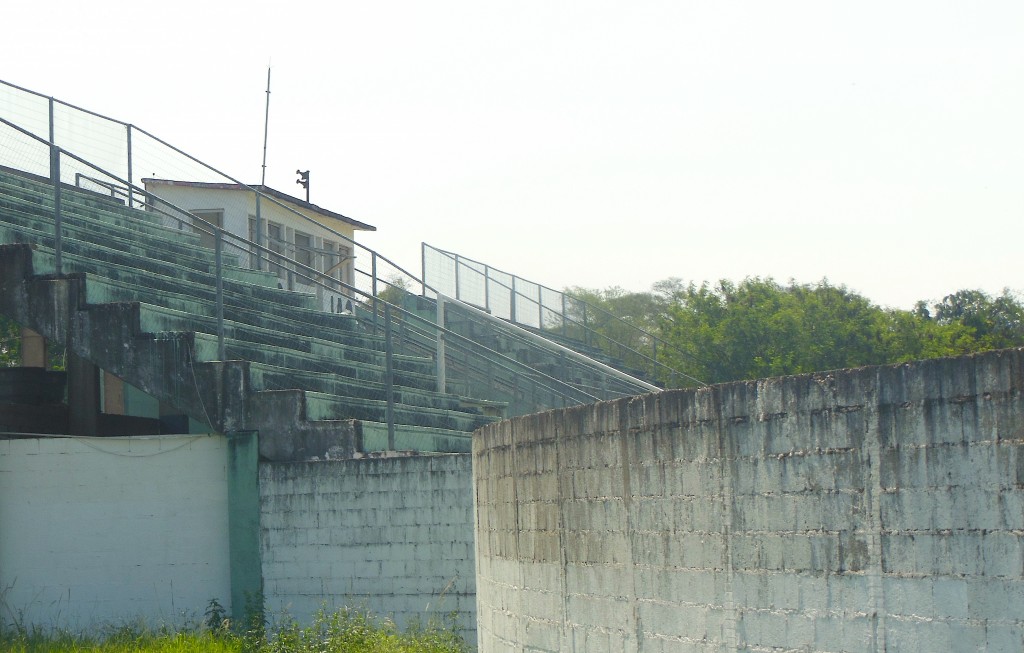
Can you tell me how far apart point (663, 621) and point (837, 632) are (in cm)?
109

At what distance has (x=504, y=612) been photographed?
7.59 meters

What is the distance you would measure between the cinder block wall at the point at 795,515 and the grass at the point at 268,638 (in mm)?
3834

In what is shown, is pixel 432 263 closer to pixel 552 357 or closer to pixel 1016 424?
pixel 552 357

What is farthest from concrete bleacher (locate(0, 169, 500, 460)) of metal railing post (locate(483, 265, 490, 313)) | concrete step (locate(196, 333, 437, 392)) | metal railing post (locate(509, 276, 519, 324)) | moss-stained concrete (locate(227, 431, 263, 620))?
metal railing post (locate(509, 276, 519, 324))

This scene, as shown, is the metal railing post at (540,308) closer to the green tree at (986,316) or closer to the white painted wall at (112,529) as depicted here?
the green tree at (986,316)

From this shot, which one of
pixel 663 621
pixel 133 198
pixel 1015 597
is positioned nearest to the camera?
pixel 1015 597

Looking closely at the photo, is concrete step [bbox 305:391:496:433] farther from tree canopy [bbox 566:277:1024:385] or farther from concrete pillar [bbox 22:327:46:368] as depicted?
tree canopy [bbox 566:277:1024:385]

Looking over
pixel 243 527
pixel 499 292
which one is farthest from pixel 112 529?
pixel 499 292

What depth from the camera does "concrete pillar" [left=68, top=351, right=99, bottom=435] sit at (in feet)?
47.8

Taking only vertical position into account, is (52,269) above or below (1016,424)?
above

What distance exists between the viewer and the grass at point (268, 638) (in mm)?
10492

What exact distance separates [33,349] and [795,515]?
1642 centimetres

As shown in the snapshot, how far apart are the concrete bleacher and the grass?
1796 mm

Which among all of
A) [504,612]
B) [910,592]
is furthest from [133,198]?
[910,592]
